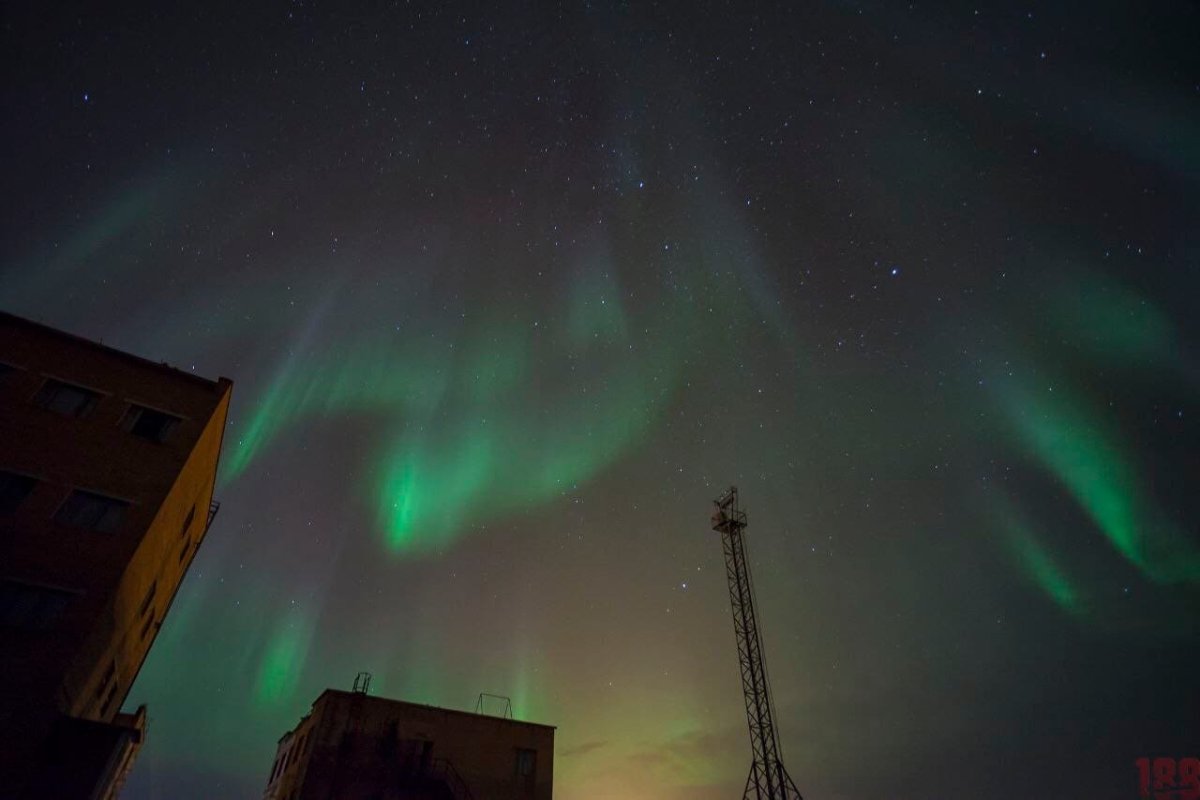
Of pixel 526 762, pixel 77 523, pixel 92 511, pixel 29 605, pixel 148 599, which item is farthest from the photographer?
pixel 526 762

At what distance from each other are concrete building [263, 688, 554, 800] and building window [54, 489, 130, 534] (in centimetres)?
1180

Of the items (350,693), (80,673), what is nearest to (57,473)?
(80,673)

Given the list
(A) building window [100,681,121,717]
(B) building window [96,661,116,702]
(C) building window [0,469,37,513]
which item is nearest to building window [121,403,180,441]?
(C) building window [0,469,37,513]

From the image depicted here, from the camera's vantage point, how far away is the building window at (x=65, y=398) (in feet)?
63.7

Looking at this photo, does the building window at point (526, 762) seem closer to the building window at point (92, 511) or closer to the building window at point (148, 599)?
the building window at point (148, 599)

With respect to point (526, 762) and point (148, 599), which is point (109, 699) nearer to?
point (148, 599)

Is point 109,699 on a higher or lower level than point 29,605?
lower

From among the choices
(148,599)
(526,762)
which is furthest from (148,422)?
(526,762)

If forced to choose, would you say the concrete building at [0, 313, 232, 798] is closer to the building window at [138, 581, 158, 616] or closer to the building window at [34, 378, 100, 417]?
the building window at [34, 378, 100, 417]

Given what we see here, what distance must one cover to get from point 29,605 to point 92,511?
2997 millimetres

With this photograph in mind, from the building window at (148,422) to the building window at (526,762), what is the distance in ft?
68.0

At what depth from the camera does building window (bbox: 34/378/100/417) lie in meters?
19.4

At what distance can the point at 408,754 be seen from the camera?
2588 cm

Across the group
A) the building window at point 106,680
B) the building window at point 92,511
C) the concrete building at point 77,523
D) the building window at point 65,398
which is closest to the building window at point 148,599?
the concrete building at point 77,523
